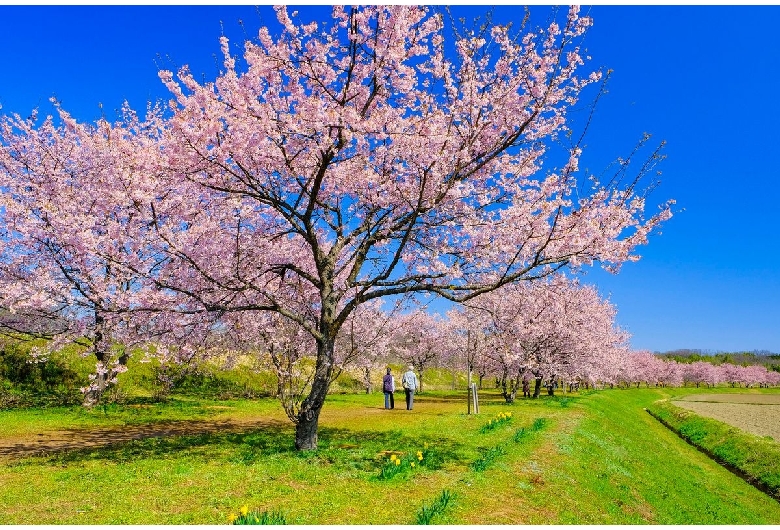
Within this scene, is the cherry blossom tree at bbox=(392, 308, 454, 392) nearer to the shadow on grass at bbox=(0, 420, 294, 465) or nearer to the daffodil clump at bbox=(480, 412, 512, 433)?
the daffodil clump at bbox=(480, 412, 512, 433)

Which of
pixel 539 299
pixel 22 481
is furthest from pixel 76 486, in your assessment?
pixel 539 299

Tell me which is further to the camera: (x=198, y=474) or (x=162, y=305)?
(x=162, y=305)

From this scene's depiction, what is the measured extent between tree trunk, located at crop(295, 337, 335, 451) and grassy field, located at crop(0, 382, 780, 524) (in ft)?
1.86

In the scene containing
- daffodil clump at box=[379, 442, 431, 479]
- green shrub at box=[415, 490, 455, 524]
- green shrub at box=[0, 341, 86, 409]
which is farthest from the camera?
green shrub at box=[0, 341, 86, 409]

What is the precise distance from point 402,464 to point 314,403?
113 inches

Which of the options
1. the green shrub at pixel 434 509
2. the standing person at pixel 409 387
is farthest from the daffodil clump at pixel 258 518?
the standing person at pixel 409 387

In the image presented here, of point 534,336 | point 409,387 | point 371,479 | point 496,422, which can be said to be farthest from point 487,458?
point 534,336

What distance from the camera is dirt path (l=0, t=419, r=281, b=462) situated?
12367 mm

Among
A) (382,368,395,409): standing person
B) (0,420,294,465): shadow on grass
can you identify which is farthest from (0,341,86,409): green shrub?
(382,368,395,409): standing person

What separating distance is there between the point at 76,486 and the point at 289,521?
182 inches

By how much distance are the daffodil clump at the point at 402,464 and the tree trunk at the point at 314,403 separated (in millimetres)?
2109

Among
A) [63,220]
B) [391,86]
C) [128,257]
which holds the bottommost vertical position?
[128,257]

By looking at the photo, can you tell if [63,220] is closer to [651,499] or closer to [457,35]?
[457,35]

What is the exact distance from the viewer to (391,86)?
35.4 feet
